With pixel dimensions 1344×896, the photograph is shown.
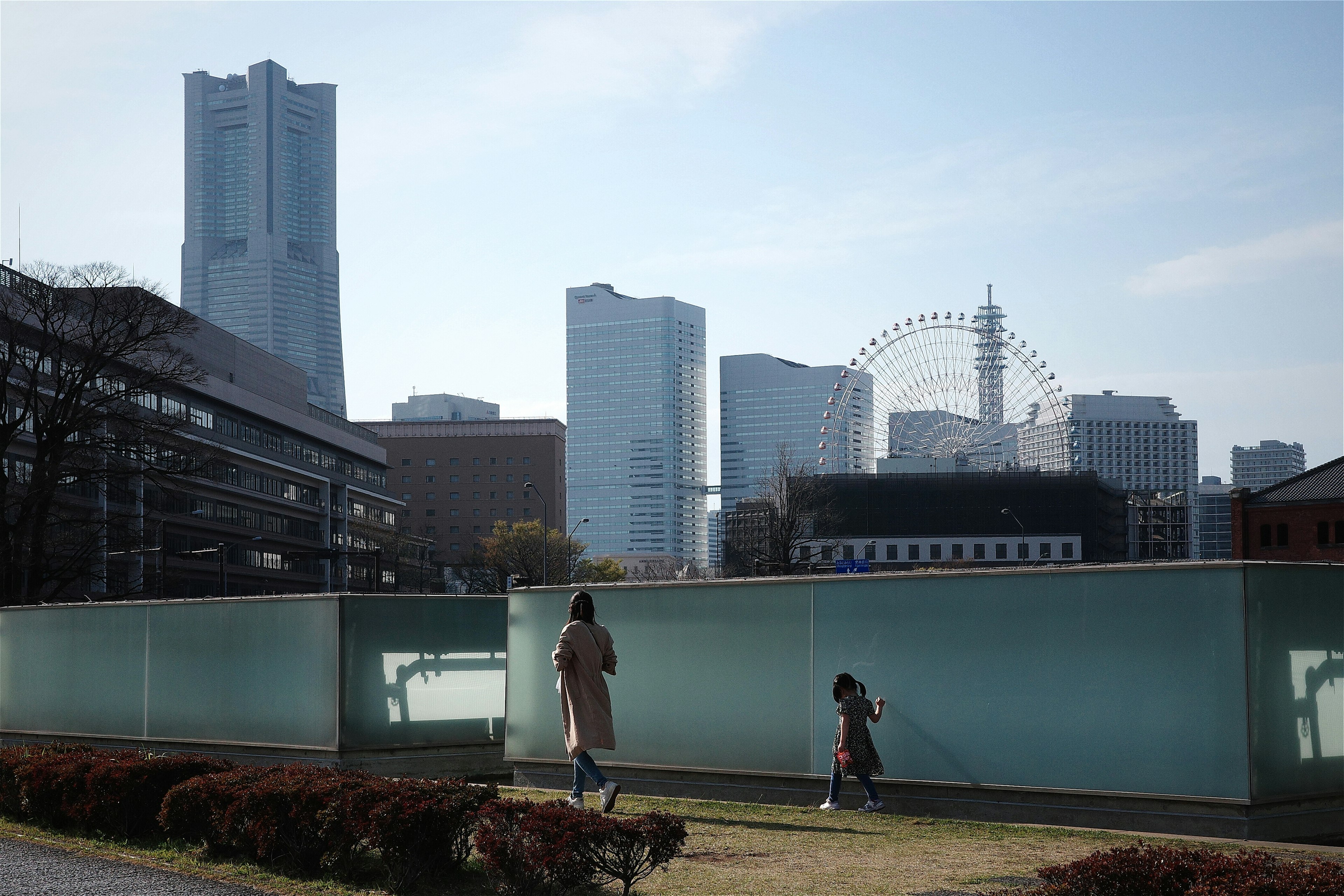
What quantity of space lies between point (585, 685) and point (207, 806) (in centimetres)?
347

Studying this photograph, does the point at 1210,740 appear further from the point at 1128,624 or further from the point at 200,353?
the point at 200,353

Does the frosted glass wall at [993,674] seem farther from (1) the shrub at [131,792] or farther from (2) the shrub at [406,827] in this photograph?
(2) the shrub at [406,827]

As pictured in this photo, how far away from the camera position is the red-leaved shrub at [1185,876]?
22.9 feet

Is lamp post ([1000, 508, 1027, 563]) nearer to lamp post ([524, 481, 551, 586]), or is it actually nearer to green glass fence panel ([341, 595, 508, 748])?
lamp post ([524, 481, 551, 586])

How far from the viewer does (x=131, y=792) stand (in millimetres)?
12523

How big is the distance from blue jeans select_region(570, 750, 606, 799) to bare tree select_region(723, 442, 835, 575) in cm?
5271

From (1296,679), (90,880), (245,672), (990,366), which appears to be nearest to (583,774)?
(90,880)

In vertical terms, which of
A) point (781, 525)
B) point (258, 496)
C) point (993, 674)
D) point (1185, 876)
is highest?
point (258, 496)

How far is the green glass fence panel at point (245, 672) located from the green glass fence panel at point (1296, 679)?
37.5 feet

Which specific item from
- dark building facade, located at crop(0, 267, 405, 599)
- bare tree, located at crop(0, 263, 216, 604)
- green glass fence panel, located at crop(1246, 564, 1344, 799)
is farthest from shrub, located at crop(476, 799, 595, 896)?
dark building facade, located at crop(0, 267, 405, 599)

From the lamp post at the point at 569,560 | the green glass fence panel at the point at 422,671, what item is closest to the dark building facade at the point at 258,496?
the lamp post at the point at 569,560

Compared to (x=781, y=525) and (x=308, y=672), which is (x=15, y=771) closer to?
(x=308, y=672)

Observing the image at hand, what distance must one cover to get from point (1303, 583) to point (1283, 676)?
909 mm

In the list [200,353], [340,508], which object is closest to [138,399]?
[200,353]
